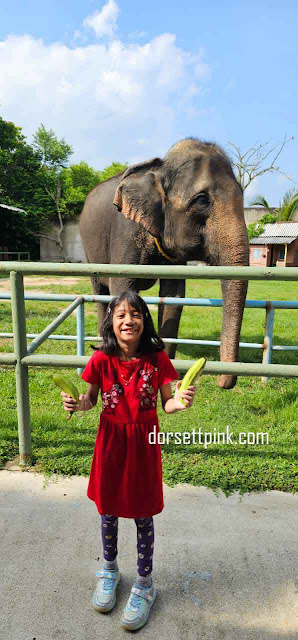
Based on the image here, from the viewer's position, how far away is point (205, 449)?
2664 mm

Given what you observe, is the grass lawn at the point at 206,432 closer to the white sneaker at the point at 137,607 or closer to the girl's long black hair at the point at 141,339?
the white sneaker at the point at 137,607

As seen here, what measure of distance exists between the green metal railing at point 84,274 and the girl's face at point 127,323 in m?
0.36

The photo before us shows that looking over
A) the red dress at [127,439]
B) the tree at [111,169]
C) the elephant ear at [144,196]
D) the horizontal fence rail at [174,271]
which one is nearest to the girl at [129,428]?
the red dress at [127,439]

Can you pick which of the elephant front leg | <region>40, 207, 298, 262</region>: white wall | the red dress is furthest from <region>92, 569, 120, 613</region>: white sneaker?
<region>40, 207, 298, 262</region>: white wall

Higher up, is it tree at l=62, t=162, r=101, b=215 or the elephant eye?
tree at l=62, t=162, r=101, b=215

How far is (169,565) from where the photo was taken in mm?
1671

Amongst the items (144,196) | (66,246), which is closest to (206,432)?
(144,196)

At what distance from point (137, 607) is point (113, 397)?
2.26 ft

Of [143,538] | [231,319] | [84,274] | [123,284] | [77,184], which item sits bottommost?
[143,538]

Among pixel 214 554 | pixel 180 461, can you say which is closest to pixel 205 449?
pixel 180 461

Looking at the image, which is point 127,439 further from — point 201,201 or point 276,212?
point 276,212

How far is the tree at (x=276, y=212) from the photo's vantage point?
2706 centimetres

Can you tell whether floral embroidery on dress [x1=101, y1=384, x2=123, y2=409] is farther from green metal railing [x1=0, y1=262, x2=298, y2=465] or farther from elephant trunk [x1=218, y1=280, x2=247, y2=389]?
elephant trunk [x1=218, y1=280, x2=247, y2=389]

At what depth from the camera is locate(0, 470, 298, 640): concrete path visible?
1.41m
